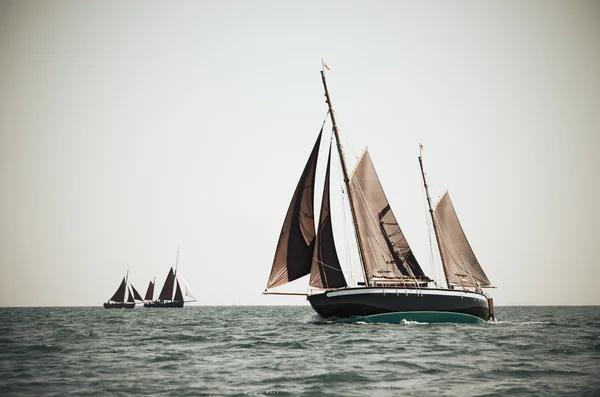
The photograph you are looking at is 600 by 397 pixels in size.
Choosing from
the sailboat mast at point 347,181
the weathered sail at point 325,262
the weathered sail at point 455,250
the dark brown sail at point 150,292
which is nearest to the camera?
the weathered sail at point 325,262

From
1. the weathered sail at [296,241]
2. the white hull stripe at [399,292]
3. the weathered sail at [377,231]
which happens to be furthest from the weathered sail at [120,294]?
the white hull stripe at [399,292]

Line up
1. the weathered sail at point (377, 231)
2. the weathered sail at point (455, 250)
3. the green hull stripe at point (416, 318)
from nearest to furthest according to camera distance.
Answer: the green hull stripe at point (416, 318)
the weathered sail at point (377, 231)
the weathered sail at point (455, 250)

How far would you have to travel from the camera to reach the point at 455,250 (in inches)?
1592

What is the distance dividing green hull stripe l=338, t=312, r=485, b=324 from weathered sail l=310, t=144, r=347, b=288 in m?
2.74

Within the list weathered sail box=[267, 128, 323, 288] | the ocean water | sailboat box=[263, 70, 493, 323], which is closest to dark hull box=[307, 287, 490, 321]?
sailboat box=[263, 70, 493, 323]

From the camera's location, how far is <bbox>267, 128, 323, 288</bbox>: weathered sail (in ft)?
100

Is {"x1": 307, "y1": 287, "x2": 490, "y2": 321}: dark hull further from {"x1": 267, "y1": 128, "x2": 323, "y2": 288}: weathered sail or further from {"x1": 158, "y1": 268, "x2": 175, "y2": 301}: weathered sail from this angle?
{"x1": 158, "y1": 268, "x2": 175, "y2": 301}: weathered sail

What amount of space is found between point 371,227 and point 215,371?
22469mm

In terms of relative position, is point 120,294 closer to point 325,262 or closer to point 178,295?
point 178,295

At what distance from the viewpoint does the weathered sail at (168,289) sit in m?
125

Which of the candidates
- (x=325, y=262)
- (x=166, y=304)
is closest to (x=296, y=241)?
(x=325, y=262)

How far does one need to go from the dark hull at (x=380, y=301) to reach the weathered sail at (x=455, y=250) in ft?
27.1

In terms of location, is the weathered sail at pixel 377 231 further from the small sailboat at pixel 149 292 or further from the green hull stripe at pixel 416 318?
the small sailboat at pixel 149 292

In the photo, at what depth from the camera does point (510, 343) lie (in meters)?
20.7
